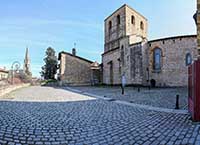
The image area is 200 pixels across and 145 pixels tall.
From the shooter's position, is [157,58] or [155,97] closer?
[155,97]

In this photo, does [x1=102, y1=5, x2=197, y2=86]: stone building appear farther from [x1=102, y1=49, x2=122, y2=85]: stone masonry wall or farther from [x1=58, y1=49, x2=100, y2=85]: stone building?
[x1=58, y1=49, x2=100, y2=85]: stone building

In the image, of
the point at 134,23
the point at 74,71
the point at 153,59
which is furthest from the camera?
the point at 74,71

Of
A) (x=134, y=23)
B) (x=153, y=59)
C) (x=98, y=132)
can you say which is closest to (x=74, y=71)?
(x=134, y=23)

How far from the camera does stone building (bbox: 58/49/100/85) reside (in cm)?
4659

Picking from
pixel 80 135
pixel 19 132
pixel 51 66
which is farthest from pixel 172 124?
pixel 51 66

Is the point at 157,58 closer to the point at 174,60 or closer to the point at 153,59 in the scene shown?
the point at 153,59

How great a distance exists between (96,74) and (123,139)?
44.4m

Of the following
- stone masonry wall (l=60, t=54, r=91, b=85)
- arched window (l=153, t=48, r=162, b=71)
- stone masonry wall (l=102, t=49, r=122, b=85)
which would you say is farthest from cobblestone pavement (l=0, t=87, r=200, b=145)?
stone masonry wall (l=60, t=54, r=91, b=85)

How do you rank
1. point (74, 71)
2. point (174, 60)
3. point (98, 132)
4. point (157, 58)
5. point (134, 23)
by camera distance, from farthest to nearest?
point (74, 71)
point (134, 23)
point (157, 58)
point (174, 60)
point (98, 132)

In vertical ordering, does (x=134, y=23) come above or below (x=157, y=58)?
above

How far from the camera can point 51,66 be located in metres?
56.6

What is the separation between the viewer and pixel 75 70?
155ft

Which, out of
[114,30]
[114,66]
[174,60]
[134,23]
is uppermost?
[134,23]

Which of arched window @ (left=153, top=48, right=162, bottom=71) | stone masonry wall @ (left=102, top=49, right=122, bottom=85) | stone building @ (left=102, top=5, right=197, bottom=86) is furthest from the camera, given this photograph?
stone masonry wall @ (left=102, top=49, right=122, bottom=85)
